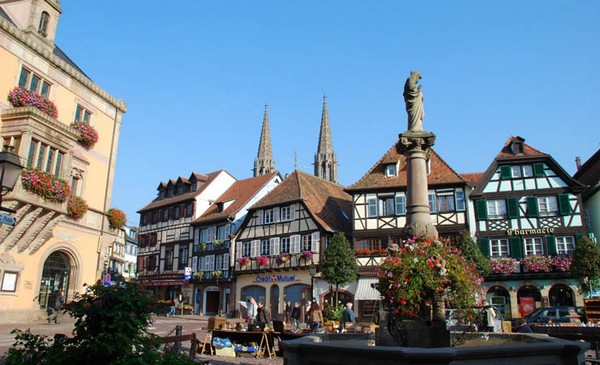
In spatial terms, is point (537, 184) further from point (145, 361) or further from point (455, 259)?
point (145, 361)

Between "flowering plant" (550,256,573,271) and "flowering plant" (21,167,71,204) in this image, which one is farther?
"flowering plant" (550,256,573,271)

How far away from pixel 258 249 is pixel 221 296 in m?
5.86

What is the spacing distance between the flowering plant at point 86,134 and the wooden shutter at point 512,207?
79.0ft

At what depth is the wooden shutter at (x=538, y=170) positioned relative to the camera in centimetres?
3102

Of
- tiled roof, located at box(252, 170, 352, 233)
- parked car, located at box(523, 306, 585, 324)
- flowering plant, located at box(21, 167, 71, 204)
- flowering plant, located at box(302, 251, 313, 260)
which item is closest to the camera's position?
flowering plant, located at box(21, 167, 71, 204)

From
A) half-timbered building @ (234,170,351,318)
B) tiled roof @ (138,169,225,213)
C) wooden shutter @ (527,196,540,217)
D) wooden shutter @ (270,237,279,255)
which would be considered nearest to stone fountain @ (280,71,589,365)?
wooden shutter @ (527,196,540,217)

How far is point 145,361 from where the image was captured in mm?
6074

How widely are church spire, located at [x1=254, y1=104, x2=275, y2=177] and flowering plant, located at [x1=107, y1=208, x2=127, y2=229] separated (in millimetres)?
67143

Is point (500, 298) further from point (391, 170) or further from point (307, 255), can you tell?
point (307, 255)

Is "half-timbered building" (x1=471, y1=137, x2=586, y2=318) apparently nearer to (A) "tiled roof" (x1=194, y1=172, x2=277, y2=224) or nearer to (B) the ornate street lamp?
(A) "tiled roof" (x1=194, y1=172, x2=277, y2=224)

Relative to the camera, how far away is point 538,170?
3106 centimetres

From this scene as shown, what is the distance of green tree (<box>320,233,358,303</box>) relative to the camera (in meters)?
30.6

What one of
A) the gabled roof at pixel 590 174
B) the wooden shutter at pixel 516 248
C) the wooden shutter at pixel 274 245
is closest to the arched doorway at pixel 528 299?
the wooden shutter at pixel 516 248

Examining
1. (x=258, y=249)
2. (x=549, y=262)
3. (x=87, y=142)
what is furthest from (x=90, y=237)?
(x=549, y=262)
